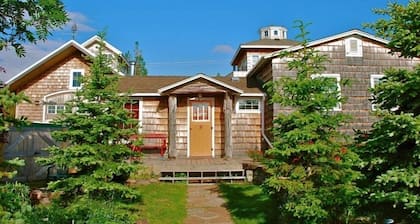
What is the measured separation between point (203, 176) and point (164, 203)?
2662mm

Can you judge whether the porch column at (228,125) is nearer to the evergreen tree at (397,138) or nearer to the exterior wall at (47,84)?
the exterior wall at (47,84)

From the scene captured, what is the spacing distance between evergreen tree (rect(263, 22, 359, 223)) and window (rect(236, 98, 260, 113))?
773 cm

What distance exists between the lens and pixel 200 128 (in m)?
14.1

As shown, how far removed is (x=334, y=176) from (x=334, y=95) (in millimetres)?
1353

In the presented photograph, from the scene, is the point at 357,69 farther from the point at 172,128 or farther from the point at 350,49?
the point at 172,128

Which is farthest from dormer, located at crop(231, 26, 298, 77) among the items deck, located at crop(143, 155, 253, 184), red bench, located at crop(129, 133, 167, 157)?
deck, located at crop(143, 155, 253, 184)

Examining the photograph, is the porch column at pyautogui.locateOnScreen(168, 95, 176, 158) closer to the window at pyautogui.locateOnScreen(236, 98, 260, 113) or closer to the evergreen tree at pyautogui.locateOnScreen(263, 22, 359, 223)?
the window at pyautogui.locateOnScreen(236, 98, 260, 113)

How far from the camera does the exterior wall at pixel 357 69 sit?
13148 mm

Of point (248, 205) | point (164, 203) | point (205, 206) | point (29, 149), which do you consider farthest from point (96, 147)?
point (29, 149)

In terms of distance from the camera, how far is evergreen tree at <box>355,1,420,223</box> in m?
4.65

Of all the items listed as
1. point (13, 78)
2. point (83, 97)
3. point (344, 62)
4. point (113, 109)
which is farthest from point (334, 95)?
point (13, 78)

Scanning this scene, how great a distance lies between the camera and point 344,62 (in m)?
13.5

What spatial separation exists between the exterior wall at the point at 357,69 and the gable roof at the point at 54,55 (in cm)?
846

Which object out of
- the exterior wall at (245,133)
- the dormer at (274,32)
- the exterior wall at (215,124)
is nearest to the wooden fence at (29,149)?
the exterior wall at (215,124)
